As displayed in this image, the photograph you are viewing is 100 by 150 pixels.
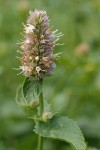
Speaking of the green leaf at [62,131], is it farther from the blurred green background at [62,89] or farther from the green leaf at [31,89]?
the blurred green background at [62,89]

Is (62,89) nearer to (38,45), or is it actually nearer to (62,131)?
(62,131)

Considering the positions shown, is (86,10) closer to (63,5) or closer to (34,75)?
(63,5)

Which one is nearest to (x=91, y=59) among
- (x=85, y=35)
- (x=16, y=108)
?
(x=16, y=108)

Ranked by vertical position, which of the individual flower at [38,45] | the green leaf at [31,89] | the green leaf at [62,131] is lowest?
the green leaf at [62,131]

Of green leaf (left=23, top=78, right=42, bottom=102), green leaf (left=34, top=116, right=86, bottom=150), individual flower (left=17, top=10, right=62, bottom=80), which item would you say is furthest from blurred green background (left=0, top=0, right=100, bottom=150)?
individual flower (left=17, top=10, right=62, bottom=80)

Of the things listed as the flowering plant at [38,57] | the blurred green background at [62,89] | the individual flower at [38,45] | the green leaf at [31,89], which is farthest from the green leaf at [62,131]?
the blurred green background at [62,89]

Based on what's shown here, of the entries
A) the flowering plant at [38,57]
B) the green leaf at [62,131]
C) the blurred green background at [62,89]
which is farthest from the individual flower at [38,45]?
the blurred green background at [62,89]

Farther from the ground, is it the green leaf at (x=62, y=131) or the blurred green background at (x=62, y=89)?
the blurred green background at (x=62, y=89)

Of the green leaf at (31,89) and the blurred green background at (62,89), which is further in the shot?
the blurred green background at (62,89)
